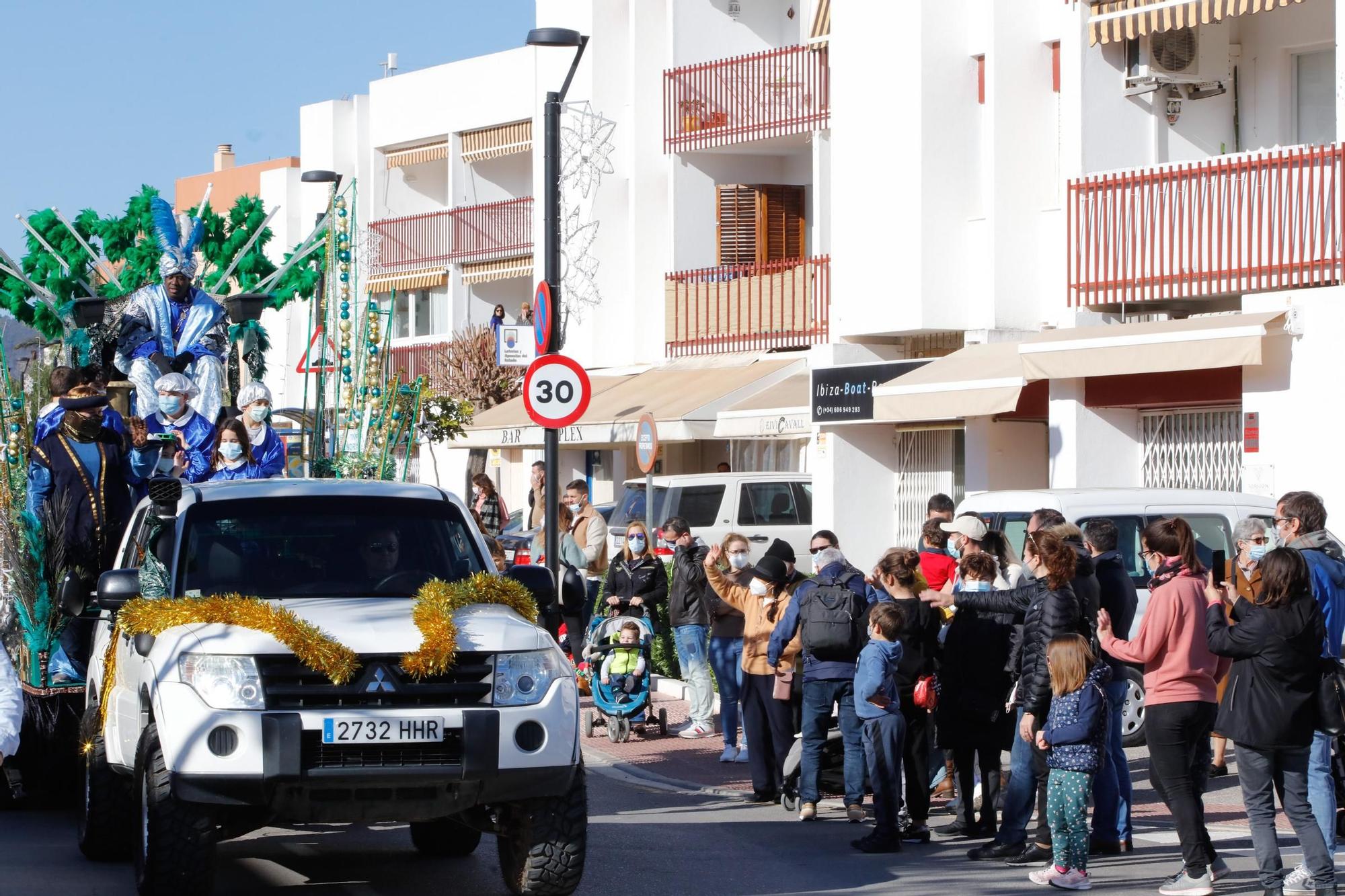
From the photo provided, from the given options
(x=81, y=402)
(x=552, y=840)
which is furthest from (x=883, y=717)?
(x=81, y=402)

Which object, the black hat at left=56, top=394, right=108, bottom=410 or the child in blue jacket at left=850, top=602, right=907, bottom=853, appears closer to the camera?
the child in blue jacket at left=850, top=602, right=907, bottom=853

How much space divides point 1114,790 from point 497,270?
116 ft

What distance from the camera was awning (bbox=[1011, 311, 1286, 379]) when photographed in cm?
1959

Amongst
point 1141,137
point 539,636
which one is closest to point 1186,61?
point 1141,137

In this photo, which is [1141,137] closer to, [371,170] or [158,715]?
[158,715]

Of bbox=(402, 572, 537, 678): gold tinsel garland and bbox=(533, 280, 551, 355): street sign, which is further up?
bbox=(533, 280, 551, 355): street sign

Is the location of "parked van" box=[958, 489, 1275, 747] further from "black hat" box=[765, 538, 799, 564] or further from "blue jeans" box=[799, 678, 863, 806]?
"blue jeans" box=[799, 678, 863, 806]

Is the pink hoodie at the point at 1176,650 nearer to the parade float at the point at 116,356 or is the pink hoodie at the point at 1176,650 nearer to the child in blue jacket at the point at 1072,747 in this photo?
the child in blue jacket at the point at 1072,747

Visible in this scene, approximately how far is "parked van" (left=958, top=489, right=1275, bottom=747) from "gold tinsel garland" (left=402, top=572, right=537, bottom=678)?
623 centimetres

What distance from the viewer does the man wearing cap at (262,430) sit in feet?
42.8

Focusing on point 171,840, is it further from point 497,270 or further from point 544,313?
point 497,270

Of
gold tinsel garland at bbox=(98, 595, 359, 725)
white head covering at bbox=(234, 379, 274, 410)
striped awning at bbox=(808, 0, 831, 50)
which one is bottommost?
gold tinsel garland at bbox=(98, 595, 359, 725)

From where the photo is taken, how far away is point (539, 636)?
9312mm

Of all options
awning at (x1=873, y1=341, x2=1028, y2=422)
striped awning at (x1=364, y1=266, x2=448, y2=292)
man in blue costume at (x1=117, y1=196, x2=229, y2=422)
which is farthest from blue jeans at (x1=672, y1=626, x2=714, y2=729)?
striped awning at (x1=364, y1=266, x2=448, y2=292)
